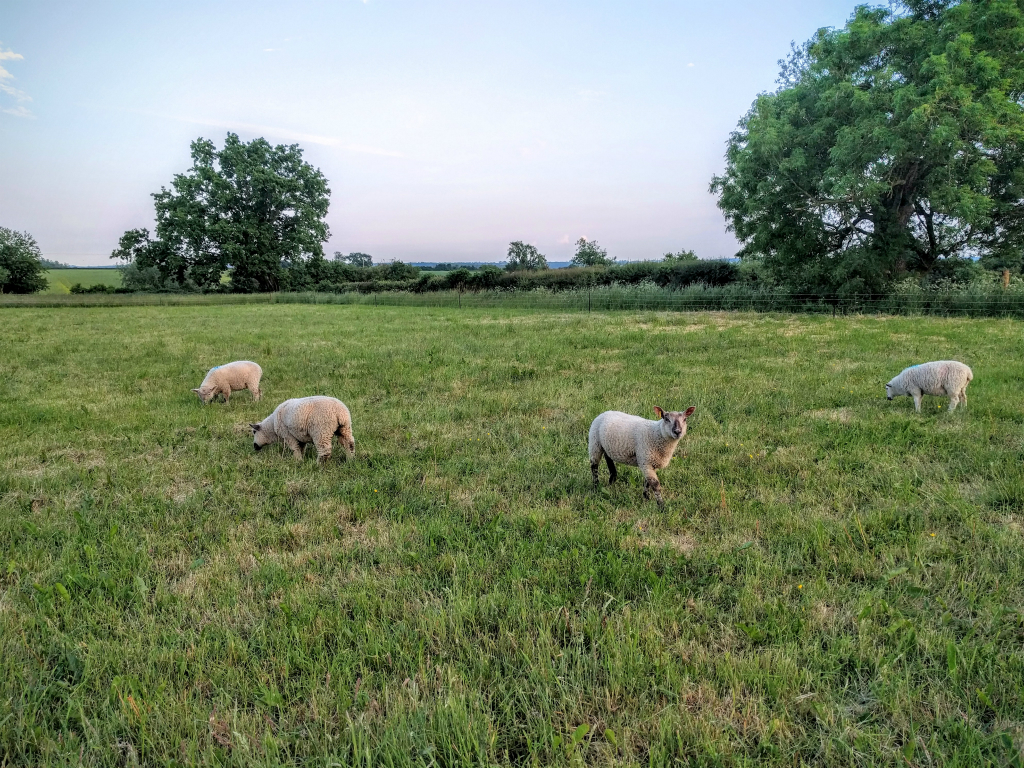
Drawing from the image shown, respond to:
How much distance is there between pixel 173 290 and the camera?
4984 cm

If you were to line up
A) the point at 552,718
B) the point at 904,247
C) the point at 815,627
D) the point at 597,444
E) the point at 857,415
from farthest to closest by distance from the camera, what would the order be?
the point at 904,247
the point at 857,415
the point at 597,444
the point at 815,627
the point at 552,718

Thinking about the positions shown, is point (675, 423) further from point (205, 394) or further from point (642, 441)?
point (205, 394)

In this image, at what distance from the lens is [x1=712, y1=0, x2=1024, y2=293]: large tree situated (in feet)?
59.4

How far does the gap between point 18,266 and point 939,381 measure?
74319mm

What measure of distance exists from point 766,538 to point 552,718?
224 centimetres

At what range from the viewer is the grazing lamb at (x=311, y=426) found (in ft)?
17.8

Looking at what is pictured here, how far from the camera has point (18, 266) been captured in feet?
172

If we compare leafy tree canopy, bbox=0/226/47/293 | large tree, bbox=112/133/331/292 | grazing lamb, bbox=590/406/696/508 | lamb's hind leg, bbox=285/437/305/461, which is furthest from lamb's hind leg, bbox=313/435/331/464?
leafy tree canopy, bbox=0/226/47/293

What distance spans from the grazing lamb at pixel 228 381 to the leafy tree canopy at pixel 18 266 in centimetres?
6256

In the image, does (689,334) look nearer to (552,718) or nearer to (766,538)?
(766,538)

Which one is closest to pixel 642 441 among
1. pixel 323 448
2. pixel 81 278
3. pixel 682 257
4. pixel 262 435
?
pixel 323 448

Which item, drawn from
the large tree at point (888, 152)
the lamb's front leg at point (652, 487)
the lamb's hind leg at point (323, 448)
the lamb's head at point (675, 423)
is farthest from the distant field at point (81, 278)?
the lamb's head at point (675, 423)

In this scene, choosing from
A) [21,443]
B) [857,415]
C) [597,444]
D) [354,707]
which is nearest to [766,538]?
[597,444]

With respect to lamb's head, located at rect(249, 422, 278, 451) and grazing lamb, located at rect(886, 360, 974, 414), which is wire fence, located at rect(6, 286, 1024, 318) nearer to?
grazing lamb, located at rect(886, 360, 974, 414)
